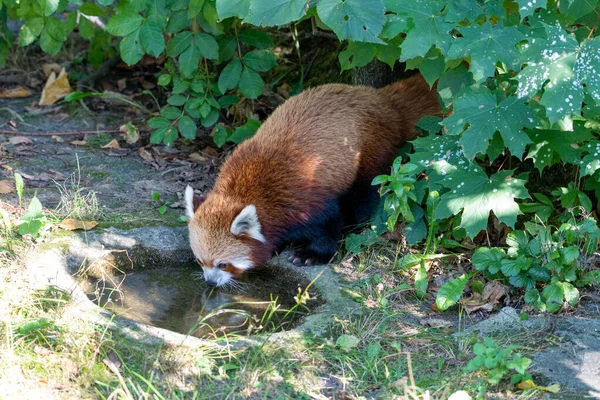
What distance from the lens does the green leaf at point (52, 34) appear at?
205 inches

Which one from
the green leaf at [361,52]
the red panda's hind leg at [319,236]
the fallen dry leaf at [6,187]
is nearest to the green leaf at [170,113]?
the fallen dry leaf at [6,187]

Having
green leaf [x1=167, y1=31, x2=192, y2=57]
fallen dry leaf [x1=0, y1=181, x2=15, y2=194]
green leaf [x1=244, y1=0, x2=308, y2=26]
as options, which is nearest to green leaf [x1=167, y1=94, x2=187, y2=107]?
green leaf [x1=167, y1=31, x2=192, y2=57]

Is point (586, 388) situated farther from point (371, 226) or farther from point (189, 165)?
point (189, 165)

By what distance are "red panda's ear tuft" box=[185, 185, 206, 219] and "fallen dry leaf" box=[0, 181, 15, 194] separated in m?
1.15

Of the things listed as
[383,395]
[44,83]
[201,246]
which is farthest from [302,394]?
[44,83]

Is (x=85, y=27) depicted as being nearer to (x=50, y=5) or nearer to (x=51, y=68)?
(x=50, y=5)

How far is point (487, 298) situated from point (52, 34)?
3.61 meters

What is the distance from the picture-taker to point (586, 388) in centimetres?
302

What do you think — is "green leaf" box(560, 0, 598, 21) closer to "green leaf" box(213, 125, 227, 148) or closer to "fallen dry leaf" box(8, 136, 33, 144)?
"green leaf" box(213, 125, 227, 148)

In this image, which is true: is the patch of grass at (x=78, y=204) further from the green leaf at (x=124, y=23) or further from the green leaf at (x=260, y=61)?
the green leaf at (x=260, y=61)

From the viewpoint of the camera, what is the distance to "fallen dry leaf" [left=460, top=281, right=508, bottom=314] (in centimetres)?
375

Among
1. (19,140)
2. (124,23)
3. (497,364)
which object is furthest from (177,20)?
(497,364)

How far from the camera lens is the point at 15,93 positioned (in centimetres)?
629

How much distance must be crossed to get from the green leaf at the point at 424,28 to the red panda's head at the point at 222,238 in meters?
1.50
